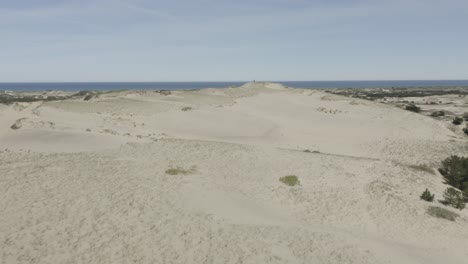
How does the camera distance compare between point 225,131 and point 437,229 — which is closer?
point 437,229

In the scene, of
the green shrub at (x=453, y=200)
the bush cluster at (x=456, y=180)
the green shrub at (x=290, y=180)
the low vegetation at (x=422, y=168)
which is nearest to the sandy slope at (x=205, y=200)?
the green shrub at (x=290, y=180)

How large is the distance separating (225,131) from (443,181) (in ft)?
67.1

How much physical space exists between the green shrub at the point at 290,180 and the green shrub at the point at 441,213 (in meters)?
6.52

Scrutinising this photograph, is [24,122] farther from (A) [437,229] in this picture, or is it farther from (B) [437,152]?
(B) [437,152]

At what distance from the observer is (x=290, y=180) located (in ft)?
70.1

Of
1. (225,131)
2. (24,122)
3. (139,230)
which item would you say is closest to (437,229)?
(139,230)

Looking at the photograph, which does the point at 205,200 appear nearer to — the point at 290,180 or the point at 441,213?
the point at 290,180

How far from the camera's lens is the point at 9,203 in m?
15.9

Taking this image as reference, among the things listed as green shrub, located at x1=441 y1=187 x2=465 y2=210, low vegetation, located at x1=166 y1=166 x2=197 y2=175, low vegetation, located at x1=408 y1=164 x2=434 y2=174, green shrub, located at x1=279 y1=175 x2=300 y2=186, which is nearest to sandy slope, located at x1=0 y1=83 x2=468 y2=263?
low vegetation, located at x1=166 y1=166 x2=197 y2=175

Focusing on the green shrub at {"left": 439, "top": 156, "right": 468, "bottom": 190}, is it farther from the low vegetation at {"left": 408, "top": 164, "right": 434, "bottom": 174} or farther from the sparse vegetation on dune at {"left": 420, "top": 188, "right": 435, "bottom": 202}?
the sparse vegetation on dune at {"left": 420, "top": 188, "right": 435, "bottom": 202}

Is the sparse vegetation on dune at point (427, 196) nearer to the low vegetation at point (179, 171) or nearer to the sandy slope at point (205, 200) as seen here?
the sandy slope at point (205, 200)

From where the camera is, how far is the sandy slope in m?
13.7

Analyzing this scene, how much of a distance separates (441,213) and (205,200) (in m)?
11.2

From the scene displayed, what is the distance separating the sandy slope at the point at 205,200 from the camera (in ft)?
44.9
